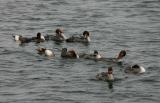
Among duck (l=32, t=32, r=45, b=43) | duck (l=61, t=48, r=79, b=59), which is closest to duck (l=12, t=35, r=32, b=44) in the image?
duck (l=32, t=32, r=45, b=43)

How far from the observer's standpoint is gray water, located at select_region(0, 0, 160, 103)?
40.7m

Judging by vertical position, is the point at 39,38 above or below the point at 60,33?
below

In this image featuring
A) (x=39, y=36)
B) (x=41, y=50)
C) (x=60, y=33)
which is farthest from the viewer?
(x=60, y=33)

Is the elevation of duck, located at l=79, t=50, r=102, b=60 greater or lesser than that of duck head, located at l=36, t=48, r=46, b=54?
lesser

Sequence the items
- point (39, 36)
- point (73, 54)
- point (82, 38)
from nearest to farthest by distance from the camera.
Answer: point (73, 54) < point (39, 36) < point (82, 38)

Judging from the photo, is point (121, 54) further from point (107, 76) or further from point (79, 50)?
point (79, 50)

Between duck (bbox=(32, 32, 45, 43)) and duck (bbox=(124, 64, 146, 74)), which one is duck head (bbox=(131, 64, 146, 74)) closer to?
duck (bbox=(124, 64, 146, 74))

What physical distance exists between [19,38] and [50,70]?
887 centimetres

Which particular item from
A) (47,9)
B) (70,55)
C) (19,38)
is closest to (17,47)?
(19,38)

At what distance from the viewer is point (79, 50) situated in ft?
168

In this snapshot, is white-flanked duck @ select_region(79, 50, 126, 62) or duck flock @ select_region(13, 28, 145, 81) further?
white-flanked duck @ select_region(79, 50, 126, 62)

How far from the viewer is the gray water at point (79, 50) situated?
40688 mm

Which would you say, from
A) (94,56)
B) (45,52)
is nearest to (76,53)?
(94,56)

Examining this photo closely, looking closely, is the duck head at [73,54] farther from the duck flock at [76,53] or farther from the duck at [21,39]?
the duck at [21,39]
